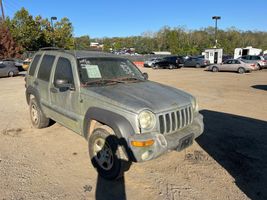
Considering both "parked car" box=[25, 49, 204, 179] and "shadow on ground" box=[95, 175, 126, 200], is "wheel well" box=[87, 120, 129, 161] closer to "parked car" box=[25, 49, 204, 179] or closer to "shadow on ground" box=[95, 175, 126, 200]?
"parked car" box=[25, 49, 204, 179]

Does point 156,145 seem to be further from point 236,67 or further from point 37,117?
point 236,67

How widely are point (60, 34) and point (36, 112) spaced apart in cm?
3691

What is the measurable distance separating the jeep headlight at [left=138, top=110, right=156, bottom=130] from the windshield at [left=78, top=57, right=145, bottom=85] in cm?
124

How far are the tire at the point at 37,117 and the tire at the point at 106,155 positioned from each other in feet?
7.26

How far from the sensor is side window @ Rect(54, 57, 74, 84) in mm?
4372

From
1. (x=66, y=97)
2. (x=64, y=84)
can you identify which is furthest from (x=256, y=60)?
(x=64, y=84)

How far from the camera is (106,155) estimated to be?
376 cm

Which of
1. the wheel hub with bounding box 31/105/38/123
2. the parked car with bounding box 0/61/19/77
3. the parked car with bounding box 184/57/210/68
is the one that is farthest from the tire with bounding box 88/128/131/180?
the parked car with bounding box 184/57/210/68

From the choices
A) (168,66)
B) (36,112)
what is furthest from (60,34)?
(36,112)

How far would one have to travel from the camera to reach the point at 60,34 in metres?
39.8

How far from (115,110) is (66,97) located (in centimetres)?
135

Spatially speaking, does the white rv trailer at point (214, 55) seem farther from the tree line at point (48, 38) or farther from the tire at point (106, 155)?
the tire at point (106, 155)

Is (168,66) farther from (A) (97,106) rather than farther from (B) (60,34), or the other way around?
(A) (97,106)

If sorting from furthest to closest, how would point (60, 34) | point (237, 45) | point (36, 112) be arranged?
point (237, 45) < point (60, 34) < point (36, 112)
